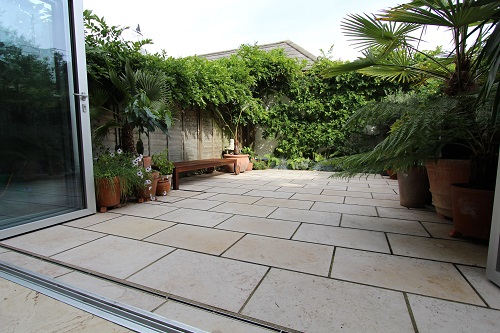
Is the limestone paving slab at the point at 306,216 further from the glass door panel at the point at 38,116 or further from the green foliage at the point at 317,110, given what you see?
the green foliage at the point at 317,110

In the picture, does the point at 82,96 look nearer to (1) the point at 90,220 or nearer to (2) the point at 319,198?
(1) the point at 90,220

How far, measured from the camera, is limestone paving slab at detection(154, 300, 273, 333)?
0.86m

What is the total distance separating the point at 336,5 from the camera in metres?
4.92

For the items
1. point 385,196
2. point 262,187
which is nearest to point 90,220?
point 262,187

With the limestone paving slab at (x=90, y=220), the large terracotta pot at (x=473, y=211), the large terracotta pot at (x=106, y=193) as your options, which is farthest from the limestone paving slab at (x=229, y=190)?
the large terracotta pot at (x=473, y=211)

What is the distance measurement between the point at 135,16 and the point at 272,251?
6417 millimetres

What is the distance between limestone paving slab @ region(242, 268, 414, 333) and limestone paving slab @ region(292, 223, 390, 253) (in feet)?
1.65

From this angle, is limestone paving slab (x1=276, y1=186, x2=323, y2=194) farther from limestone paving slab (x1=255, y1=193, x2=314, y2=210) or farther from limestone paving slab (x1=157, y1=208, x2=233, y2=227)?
limestone paving slab (x1=157, y1=208, x2=233, y2=227)

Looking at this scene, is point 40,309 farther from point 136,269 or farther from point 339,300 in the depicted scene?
point 339,300

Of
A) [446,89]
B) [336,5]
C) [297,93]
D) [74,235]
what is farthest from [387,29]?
[297,93]

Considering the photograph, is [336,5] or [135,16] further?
[135,16]

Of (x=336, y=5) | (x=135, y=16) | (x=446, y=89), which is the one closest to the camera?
(x=446, y=89)

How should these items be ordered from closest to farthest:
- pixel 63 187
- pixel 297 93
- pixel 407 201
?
pixel 63 187 → pixel 407 201 → pixel 297 93

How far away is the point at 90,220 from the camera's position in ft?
6.98
